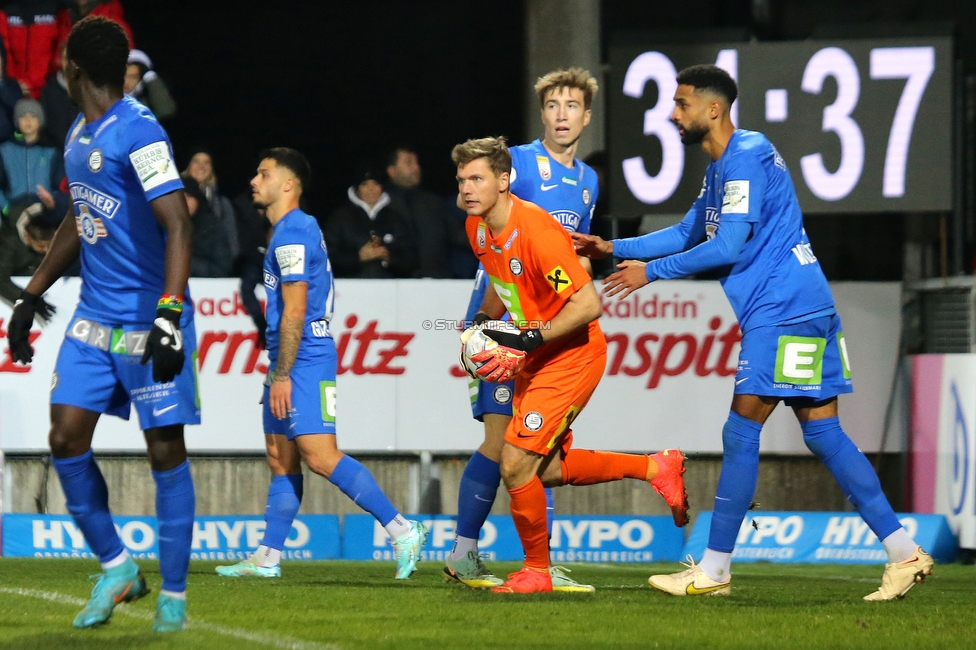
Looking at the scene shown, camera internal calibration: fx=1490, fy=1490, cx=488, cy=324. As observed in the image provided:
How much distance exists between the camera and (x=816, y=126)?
10.3 meters

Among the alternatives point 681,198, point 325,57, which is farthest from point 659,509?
point 325,57

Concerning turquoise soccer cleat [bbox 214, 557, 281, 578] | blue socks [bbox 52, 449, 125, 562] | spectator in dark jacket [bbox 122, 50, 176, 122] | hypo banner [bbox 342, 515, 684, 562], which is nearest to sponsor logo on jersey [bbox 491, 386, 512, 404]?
turquoise soccer cleat [bbox 214, 557, 281, 578]

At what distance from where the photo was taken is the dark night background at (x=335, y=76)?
16266 millimetres

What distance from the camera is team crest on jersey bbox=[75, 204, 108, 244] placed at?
524 centimetres

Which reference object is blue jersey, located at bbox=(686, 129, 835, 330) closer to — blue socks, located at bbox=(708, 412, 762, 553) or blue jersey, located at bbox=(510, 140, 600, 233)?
blue socks, located at bbox=(708, 412, 762, 553)

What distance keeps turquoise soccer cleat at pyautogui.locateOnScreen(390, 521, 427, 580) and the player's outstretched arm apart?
893 mm

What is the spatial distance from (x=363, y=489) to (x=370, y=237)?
4.15 meters

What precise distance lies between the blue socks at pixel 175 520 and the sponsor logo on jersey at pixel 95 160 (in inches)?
42.0

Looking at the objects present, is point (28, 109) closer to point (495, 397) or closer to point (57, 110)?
point (57, 110)

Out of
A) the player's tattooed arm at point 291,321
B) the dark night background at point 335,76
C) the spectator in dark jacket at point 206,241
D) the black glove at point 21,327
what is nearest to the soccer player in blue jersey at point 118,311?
the black glove at point 21,327

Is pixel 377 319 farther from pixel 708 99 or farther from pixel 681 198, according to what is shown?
pixel 708 99

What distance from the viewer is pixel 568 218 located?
24.2 ft

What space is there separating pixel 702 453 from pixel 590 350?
15.4ft

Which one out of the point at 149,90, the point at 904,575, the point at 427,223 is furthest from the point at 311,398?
the point at 149,90
